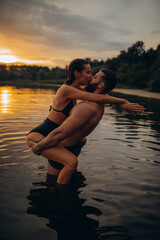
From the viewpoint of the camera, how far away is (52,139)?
376 centimetres

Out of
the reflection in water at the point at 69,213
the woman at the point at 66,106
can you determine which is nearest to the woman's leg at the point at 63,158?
the woman at the point at 66,106

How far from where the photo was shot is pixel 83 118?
3.79m

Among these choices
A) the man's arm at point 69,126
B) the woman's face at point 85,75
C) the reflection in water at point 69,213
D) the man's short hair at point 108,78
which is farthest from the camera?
the woman's face at point 85,75

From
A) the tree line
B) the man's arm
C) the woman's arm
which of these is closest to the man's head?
the woman's arm

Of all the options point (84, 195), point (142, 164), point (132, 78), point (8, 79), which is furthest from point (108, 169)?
point (8, 79)

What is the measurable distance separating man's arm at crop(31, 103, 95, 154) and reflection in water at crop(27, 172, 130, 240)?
84 cm

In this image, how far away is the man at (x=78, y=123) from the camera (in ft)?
12.3

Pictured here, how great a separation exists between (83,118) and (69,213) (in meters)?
1.54

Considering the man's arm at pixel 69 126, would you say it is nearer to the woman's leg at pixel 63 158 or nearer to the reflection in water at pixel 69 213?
the woman's leg at pixel 63 158

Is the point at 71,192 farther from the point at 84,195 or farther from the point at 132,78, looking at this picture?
the point at 132,78

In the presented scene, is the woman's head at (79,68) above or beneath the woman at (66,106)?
above

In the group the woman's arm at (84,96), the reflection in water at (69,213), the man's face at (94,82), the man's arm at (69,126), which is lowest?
the reflection in water at (69,213)

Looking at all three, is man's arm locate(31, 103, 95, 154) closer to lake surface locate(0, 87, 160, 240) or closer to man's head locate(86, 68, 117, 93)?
man's head locate(86, 68, 117, 93)

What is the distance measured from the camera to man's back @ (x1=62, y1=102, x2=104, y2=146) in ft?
12.4
